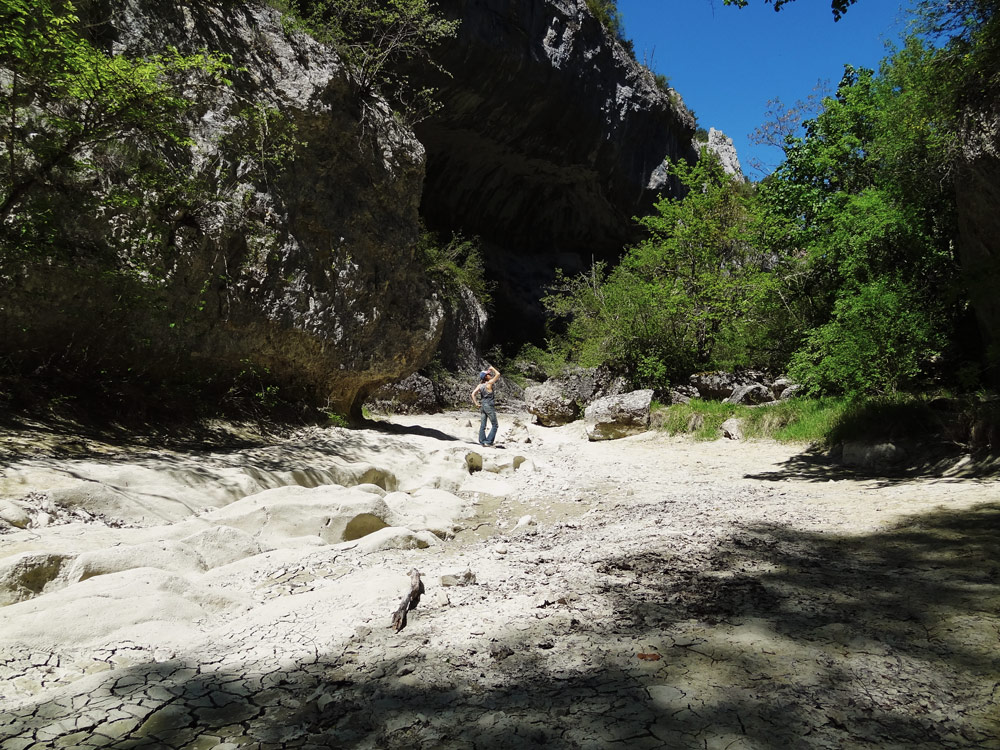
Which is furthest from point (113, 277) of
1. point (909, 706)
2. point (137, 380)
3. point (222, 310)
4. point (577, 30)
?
point (577, 30)

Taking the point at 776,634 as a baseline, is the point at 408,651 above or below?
below

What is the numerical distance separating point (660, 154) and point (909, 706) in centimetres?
2813

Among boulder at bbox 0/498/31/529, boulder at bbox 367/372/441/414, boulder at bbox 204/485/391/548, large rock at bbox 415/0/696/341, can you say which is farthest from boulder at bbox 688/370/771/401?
boulder at bbox 0/498/31/529

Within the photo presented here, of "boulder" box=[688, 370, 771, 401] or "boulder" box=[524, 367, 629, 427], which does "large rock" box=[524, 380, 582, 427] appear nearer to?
"boulder" box=[524, 367, 629, 427]

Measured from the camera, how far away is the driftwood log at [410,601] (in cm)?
241

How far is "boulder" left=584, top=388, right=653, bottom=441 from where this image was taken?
13086mm

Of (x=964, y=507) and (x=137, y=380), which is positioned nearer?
(x=964, y=507)

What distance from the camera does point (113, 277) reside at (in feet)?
20.2

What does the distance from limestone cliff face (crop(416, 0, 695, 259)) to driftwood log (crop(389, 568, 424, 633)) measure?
64.9ft

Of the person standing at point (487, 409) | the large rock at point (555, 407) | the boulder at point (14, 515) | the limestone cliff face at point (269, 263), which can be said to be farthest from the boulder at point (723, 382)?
the boulder at point (14, 515)

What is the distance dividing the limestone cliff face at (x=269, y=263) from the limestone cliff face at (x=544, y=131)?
10783 mm

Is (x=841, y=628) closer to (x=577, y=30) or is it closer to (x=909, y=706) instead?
(x=909, y=706)

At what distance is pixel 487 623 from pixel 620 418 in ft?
36.6

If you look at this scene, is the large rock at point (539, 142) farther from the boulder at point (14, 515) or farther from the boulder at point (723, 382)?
the boulder at point (14, 515)
